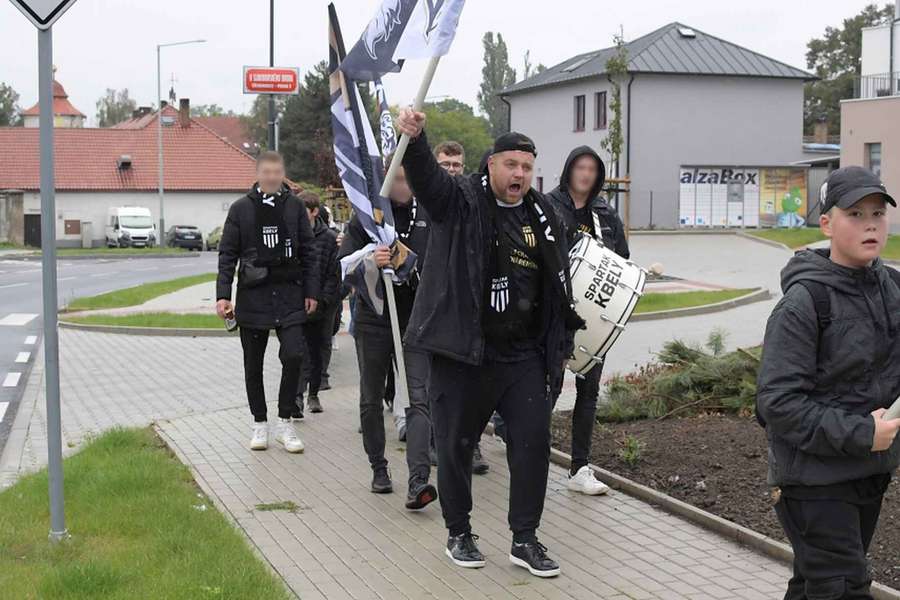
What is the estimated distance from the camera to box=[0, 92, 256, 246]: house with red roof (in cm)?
6694

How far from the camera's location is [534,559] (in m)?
5.63

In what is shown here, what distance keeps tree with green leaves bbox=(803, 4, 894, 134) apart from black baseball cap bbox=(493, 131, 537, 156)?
266 ft

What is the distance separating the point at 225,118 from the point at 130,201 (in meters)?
63.1

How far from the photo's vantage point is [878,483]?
3830 mm

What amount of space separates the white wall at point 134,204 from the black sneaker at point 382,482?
201 ft

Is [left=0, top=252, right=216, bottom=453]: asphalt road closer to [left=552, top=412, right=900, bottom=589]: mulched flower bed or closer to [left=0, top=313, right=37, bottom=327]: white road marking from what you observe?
[left=0, top=313, right=37, bottom=327]: white road marking

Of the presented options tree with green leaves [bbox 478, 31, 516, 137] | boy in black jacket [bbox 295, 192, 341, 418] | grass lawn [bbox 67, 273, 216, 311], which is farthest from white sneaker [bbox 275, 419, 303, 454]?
tree with green leaves [bbox 478, 31, 516, 137]

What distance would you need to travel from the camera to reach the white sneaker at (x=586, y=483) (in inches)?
282

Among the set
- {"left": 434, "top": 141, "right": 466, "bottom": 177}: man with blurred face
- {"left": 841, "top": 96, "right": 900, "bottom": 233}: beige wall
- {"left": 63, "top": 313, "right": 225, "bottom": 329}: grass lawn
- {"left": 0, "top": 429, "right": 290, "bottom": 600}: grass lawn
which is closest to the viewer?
{"left": 0, "top": 429, "right": 290, "bottom": 600}: grass lawn

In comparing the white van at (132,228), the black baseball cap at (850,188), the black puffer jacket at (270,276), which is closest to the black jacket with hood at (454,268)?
the black baseball cap at (850,188)

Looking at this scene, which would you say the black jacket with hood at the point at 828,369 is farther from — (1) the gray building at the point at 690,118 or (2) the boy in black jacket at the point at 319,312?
(1) the gray building at the point at 690,118

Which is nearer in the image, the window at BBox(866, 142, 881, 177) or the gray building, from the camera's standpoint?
the window at BBox(866, 142, 881, 177)

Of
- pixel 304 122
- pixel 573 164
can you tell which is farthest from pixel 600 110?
pixel 573 164

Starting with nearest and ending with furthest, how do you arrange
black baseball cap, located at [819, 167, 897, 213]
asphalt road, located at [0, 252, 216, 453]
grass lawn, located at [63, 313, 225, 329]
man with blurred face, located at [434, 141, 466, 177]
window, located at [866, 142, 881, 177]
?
black baseball cap, located at [819, 167, 897, 213] < man with blurred face, located at [434, 141, 466, 177] < asphalt road, located at [0, 252, 216, 453] < grass lawn, located at [63, 313, 225, 329] < window, located at [866, 142, 881, 177]
